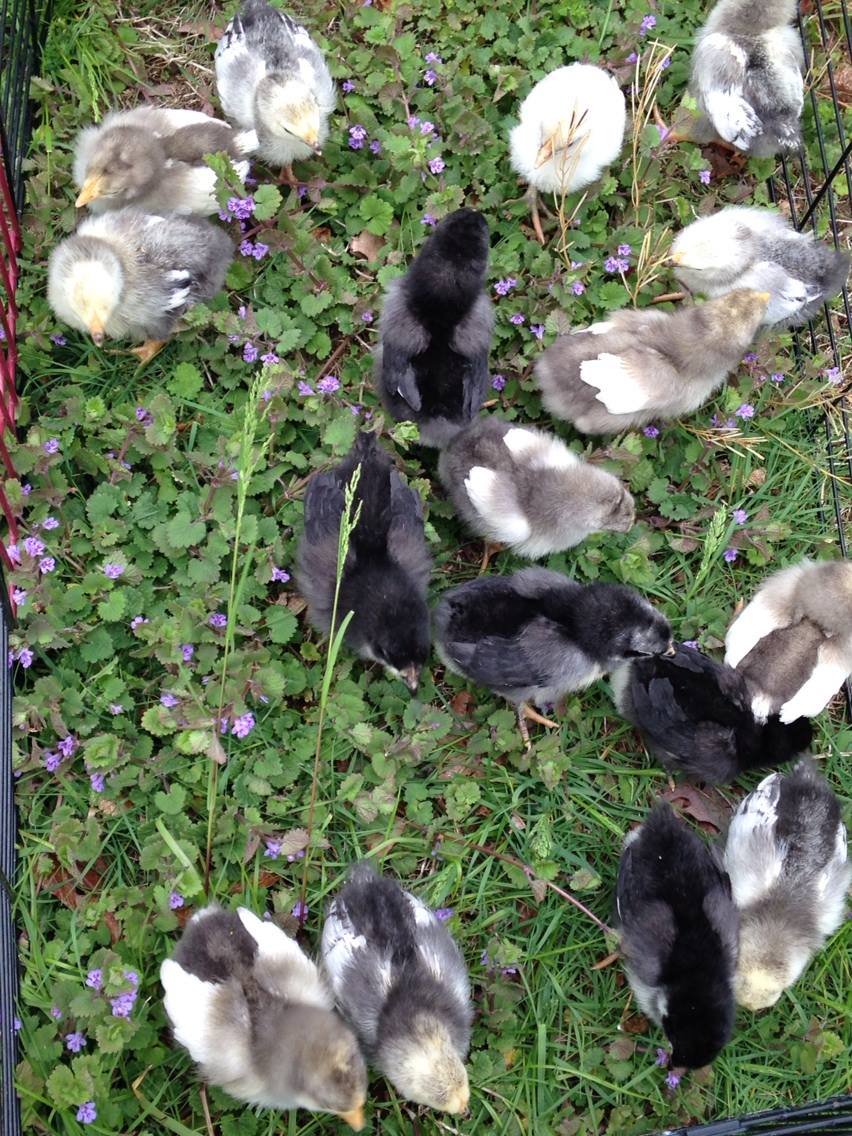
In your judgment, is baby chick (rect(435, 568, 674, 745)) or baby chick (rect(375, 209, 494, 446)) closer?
baby chick (rect(435, 568, 674, 745))

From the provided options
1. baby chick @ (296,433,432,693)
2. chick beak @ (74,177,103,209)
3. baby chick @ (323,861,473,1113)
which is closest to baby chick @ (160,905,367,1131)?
baby chick @ (323,861,473,1113)

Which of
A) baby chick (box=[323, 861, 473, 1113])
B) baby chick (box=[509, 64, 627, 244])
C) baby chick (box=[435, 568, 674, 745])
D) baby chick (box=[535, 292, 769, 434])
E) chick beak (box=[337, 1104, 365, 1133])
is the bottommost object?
chick beak (box=[337, 1104, 365, 1133])

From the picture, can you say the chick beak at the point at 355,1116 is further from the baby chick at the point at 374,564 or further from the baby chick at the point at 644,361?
the baby chick at the point at 644,361

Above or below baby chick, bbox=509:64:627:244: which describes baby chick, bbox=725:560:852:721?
below

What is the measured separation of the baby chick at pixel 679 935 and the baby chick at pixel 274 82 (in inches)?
111

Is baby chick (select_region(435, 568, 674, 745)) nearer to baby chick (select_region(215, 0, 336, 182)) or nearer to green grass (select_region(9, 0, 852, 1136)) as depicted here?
green grass (select_region(9, 0, 852, 1136))

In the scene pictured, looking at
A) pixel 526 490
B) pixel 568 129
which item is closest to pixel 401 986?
pixel 526 490

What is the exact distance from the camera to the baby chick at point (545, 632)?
316cm

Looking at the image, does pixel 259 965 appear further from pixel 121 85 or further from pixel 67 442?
pixel 121 85

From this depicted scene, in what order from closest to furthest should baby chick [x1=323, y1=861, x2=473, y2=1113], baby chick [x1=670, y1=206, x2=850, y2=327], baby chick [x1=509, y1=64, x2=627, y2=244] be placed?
baby chick [x1=323, y1=861, x2=473, y2=1113]
baby chick [x1=509, y1=64, x2=627, y2=244]
baby chick [x1=670, y1=206, x2=850, y2=327]

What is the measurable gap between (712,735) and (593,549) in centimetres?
81

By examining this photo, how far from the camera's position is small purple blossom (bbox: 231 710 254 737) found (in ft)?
10.5

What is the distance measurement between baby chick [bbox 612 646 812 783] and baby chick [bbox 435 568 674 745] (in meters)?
0.15

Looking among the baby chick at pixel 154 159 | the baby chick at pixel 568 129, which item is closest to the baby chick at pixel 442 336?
the baby chick at pixel 568 129
